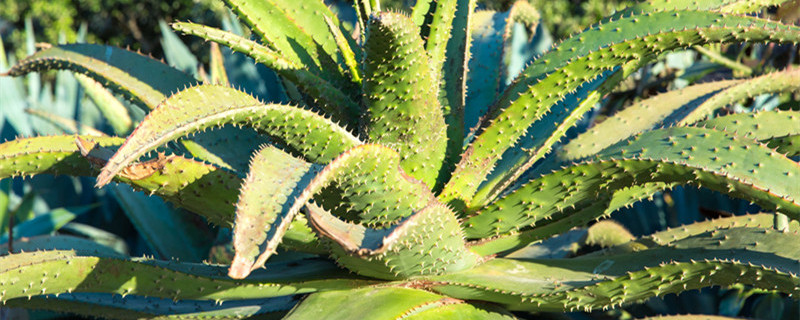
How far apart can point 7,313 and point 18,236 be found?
246 millimetres

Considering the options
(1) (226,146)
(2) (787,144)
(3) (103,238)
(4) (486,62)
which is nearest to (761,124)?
(2) (787,144)

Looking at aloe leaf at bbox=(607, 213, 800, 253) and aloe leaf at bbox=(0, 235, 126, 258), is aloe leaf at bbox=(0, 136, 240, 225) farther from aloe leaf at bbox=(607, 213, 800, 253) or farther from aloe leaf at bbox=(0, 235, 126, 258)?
aloe leaf at bbox=(607, 213, 800, 253)

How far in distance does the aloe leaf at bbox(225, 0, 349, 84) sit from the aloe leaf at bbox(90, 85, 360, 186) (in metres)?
0.24

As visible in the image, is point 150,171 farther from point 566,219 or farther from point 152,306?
point 566,219

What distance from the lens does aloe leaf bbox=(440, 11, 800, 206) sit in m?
1.09

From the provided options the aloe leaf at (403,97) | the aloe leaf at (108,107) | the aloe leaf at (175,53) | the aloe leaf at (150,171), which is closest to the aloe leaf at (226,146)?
the aloe leaf at (150,171)

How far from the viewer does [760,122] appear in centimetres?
124

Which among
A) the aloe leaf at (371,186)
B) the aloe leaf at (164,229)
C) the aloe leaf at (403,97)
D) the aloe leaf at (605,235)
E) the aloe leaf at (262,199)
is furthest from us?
the aloe leaf at (164,229)

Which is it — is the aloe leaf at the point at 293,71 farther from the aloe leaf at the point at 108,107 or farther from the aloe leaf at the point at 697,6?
the aloe leaf at the point at 108,107

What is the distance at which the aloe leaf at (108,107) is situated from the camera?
1834 millimetres

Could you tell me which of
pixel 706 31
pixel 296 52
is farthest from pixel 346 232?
pixel 706 31

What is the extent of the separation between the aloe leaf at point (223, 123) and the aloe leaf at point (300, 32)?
9.3 inches

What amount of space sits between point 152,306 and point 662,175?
863 mm

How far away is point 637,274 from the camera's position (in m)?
1.08
